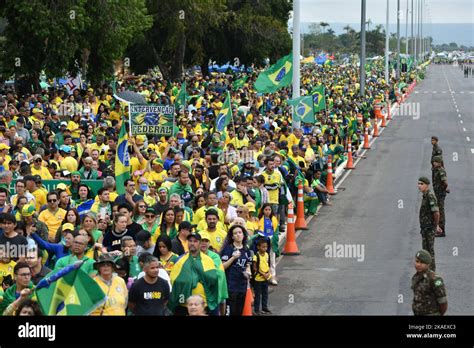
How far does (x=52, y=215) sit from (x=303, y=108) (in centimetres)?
1218

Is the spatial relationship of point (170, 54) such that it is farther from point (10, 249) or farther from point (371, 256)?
point (10, 249)

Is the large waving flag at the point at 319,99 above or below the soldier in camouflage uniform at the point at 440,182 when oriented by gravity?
above

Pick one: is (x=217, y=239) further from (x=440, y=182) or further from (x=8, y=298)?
(x=440, y=182)

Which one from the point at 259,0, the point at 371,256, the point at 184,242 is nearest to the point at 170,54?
the point at 259,0

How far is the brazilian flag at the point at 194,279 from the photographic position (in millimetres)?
10695

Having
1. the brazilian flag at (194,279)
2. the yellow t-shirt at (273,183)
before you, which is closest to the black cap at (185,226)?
the brazilian flag at (194,279)

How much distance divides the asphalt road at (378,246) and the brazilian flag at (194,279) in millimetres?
2756

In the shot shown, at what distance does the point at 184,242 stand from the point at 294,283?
3587 millimetres

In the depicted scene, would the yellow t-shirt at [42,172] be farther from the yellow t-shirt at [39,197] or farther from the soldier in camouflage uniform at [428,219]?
the soldier in camouflage uniform at [428,219]

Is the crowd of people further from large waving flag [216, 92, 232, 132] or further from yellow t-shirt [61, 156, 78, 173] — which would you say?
large waving flag [216, 92, 232, 132]

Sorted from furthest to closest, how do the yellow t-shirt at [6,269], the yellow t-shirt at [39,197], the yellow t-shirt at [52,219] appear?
the yellow t-shirt at [39,197], the yellow t-shirt at [52,219], the yellow t-shirt at [6,269]

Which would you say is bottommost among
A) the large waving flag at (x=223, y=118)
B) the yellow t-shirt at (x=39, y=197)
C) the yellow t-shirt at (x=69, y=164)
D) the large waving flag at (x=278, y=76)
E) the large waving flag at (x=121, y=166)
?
the yellow t-shirt at (x=39, y=197)

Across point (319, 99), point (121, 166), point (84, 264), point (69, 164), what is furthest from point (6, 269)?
point (319, 99)

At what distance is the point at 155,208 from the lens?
1445cm
